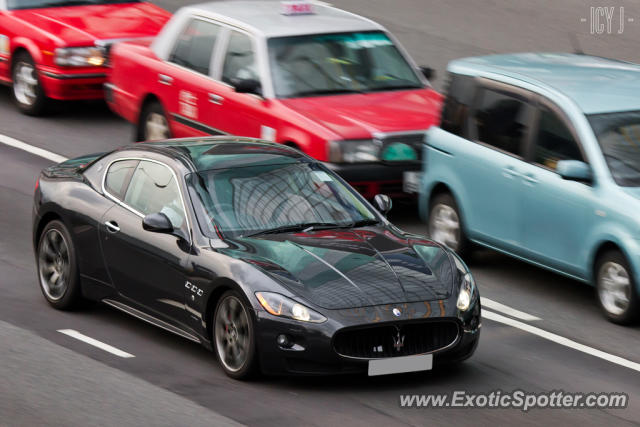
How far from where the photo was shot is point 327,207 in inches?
407

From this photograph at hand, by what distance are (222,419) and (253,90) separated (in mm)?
6433

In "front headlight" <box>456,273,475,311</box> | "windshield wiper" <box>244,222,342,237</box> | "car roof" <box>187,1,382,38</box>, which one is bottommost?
"front headlight" <box>456,273,475,311</box>

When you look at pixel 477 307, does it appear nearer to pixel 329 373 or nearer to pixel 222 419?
pixel 329 373

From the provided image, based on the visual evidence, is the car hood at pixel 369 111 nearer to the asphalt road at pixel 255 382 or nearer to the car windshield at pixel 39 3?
the asphalt road at pixel 255 382

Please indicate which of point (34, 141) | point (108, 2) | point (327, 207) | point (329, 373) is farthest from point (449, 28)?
point (329, 373)

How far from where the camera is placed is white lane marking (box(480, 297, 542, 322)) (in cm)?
1148

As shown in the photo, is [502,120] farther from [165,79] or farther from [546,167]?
[165,79]

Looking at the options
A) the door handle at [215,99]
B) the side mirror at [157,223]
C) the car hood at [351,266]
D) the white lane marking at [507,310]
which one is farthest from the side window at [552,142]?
the door handle at [215,99]

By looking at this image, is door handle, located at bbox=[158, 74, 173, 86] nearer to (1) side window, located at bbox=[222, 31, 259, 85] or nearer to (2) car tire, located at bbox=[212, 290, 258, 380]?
(1) side window, located at bbox=[222, 31, 259, 85]

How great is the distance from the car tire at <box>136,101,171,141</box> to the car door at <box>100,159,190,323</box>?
500 centimetres

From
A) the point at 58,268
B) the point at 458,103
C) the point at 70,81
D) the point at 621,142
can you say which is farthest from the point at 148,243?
the point at 70,81

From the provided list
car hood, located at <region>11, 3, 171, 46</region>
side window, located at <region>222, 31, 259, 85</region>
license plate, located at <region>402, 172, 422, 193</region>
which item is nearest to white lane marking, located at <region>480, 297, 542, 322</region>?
license plate, located at <region>402, 172, 422, 193</region>

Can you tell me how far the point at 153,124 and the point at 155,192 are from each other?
5.74m

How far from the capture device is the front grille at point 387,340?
9062mm
